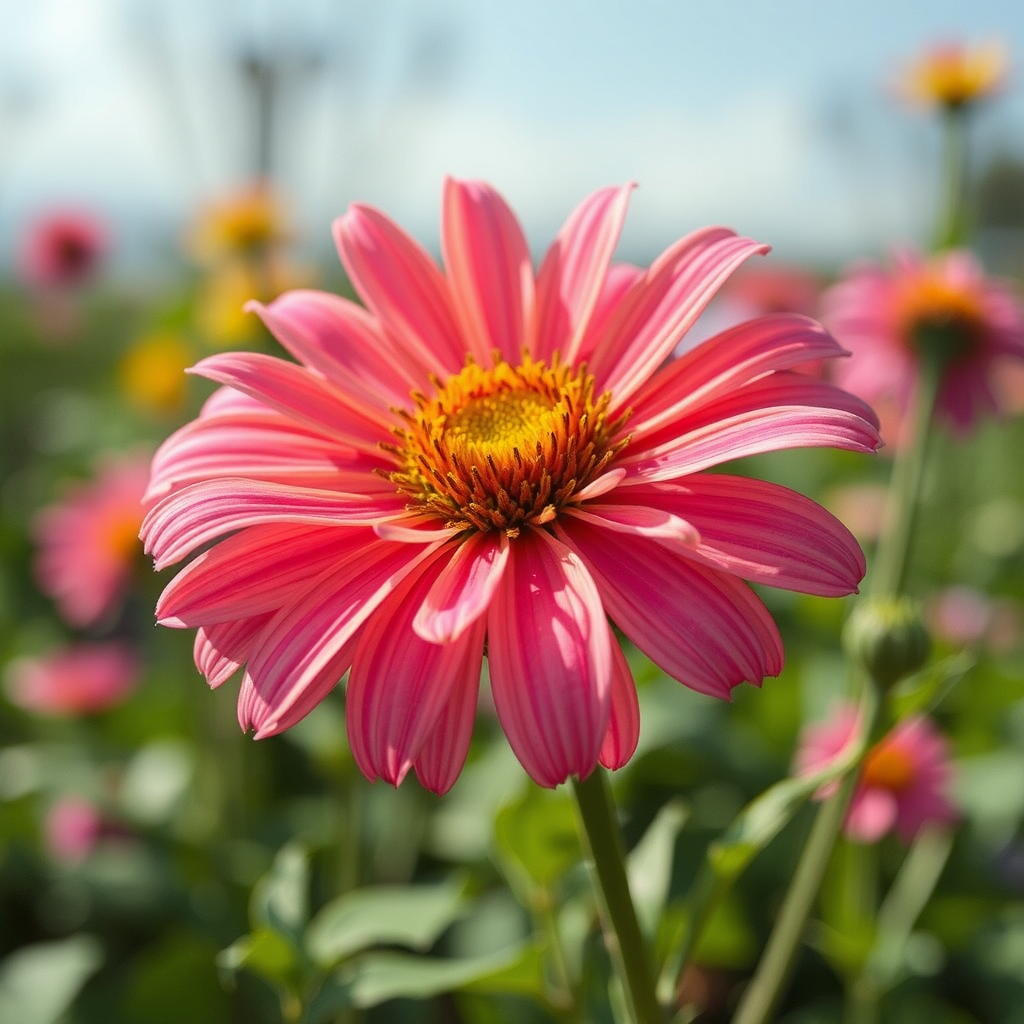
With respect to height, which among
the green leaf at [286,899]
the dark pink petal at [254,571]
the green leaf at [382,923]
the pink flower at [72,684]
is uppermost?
the dark pink petal at [254,571]

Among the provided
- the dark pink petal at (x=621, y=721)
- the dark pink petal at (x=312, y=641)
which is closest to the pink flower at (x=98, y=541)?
the dark pink petal at (x=312, y=641)

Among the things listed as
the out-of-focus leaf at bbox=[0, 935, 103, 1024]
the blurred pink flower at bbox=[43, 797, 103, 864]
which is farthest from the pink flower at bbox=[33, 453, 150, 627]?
the out-of-focus leaf at bbox=[0, 935, 103, 1024]

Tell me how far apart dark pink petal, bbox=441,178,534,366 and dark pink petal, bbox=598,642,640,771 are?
401 millimetres

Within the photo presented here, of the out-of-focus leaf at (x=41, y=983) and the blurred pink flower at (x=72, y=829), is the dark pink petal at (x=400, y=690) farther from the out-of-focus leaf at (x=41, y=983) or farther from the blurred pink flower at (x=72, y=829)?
the blurred pink flower at (x=72, y=829)

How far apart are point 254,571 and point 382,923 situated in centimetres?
49

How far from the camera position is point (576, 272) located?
105cm

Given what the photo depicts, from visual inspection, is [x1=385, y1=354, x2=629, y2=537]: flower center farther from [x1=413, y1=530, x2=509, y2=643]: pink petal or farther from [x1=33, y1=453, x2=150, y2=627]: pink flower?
[x1=33, y1=453, x2=150, y2=627]: pink flower

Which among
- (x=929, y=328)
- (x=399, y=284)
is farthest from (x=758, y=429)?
(x=929, y=328)

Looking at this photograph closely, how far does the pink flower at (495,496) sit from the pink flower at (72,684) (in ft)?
5.10

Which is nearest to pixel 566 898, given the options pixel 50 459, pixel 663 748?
pixel 663 748

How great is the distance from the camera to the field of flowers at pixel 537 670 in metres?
0.82

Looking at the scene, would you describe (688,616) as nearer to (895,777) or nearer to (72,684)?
(895,777)

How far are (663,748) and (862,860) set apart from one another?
1.44 feet

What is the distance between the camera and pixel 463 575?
2.87 feet
